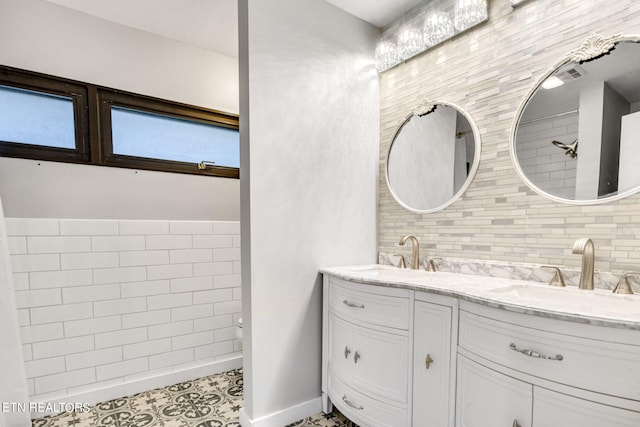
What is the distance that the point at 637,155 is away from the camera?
3.88ft

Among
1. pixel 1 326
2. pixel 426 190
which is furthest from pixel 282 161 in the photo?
pixel 1 326

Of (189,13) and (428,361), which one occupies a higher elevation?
(189,13)

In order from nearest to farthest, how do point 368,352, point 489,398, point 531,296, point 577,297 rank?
point 489,398 → point 577,297 → point 531,296 → point 368,352

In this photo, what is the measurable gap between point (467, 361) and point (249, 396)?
45.3 inches

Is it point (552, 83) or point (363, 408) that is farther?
point (363, 408)

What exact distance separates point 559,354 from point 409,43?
178 centimetres

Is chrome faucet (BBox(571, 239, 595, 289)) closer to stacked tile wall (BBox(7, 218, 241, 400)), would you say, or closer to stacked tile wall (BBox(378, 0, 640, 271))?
stacked tile wall (BBox(378, 0, 640, 271))

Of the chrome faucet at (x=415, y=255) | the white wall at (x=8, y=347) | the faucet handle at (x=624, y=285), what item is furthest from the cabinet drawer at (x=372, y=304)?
the white wall at (x=8, y=347)

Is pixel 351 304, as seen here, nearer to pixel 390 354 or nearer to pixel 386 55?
pixel 390 354

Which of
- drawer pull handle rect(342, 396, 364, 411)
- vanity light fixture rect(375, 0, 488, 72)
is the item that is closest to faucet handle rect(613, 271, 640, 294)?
drawer pull handle rect(342, 396, 364, 411)

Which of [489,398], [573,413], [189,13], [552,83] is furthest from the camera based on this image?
[189,13]

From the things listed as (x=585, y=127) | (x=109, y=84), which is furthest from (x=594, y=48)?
(x=109, y=84)

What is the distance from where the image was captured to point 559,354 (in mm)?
914

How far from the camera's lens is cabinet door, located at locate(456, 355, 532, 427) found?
38.8 inches
